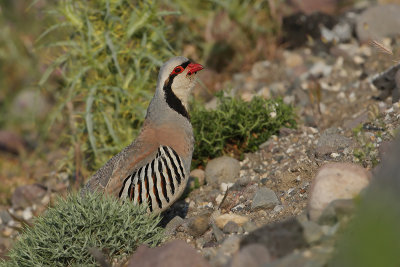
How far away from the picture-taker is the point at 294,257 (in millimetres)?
3082

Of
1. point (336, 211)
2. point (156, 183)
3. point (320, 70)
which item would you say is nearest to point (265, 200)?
point (156, 183)

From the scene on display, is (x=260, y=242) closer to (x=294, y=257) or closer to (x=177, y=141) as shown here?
(x=294, y=257)

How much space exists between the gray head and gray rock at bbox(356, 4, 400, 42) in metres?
3.86

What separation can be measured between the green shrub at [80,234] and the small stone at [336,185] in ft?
4.48

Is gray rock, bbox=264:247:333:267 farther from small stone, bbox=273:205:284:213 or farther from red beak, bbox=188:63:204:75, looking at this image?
red beak, bbox=188:63:204:75

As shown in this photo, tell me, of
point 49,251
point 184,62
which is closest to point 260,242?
point 49,251

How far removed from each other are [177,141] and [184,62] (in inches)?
28.8

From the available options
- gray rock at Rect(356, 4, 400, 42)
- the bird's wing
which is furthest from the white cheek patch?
gray rock at Rect(356, 4, 400, 42)

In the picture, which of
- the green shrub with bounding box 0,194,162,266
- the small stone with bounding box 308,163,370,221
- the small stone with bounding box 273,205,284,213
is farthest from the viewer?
the small stone with bounding box 273,205,284,213

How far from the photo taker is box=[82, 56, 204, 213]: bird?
4.79 metres

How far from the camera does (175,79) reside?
5.14 m

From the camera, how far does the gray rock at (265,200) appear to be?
15.9 ft

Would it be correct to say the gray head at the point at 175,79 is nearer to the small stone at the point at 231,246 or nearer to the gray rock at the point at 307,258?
the small stone at the point at 231,246

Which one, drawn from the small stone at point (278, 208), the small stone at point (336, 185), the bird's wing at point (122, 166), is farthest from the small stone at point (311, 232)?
the bird's wing at point (122, 166)
